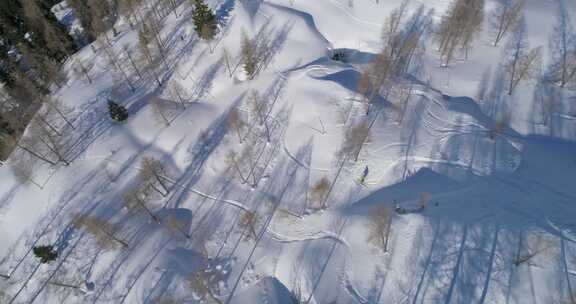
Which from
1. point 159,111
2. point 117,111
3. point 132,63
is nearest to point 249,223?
point 159,111

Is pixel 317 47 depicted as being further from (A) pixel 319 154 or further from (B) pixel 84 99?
(B) pixel 84 99

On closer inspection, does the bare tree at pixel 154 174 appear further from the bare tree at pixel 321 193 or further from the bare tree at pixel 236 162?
the bare tree at pixel 321 193

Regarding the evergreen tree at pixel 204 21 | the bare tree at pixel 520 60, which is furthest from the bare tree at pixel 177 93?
the bare tree at pixel 520 60

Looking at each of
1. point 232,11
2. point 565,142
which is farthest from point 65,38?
point 565,142

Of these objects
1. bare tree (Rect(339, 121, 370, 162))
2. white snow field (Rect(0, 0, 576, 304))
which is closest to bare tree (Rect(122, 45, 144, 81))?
white snow field (Rect(0, 0, 576, 304))

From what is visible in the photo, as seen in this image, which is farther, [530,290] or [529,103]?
[529,103]

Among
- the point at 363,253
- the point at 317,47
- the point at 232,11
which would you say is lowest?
the point at 363,253
